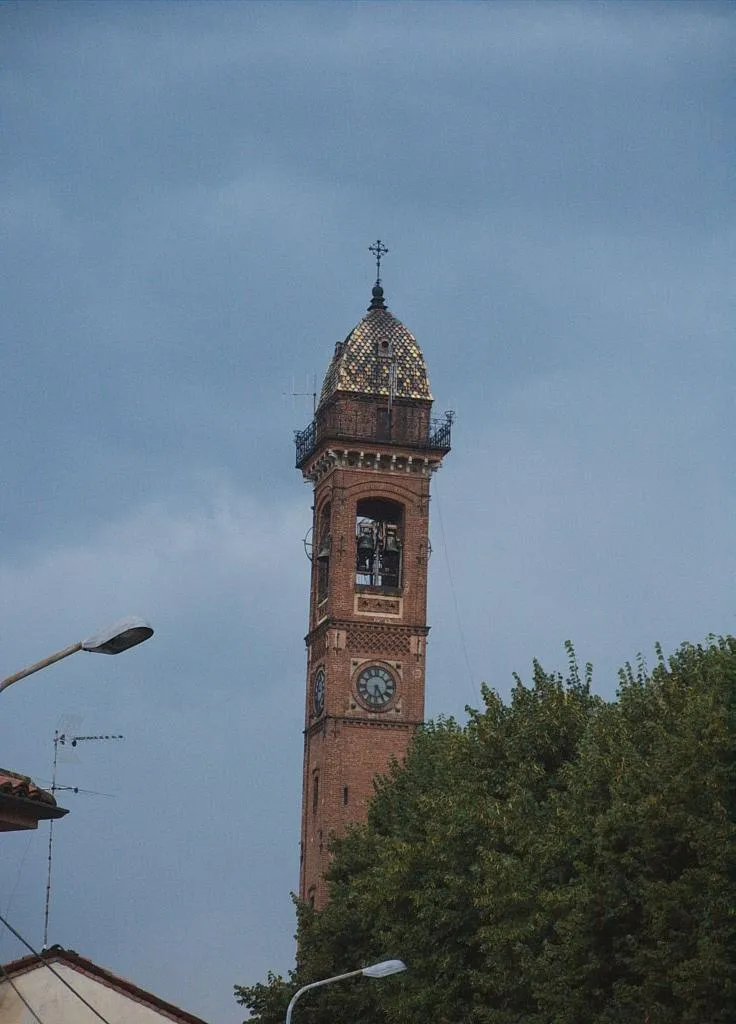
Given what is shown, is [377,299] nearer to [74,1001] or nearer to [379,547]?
[379,547]

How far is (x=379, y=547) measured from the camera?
8231 cm

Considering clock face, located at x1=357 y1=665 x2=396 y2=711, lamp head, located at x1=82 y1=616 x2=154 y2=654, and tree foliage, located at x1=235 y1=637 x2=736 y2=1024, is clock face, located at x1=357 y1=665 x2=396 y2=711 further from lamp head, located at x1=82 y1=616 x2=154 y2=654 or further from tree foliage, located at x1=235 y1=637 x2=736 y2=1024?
lamp head, located at x1=82 y1=616 x2=154 y2=654

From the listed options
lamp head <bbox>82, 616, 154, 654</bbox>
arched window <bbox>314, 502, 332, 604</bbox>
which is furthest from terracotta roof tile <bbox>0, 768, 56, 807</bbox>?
arched window <bbox>314, 502, 332, 604</bbox>

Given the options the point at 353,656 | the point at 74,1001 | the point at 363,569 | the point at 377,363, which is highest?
the point at 377,363

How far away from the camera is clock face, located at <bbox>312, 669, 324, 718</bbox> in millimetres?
80562

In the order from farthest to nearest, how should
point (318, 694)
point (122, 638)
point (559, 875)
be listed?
point (318, 694) → point (559, 875) → point (122, 638)

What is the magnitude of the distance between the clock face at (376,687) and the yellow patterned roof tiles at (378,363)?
10.4 meters

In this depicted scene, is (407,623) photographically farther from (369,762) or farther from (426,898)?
(426,898)

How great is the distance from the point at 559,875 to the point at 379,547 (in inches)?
1566

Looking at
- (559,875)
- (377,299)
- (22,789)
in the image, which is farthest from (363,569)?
(22,789)

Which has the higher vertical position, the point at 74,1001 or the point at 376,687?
the point at 376,687

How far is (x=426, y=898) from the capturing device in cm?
4859

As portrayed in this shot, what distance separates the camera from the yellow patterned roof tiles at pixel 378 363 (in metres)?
82.4

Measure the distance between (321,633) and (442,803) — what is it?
31.5m
